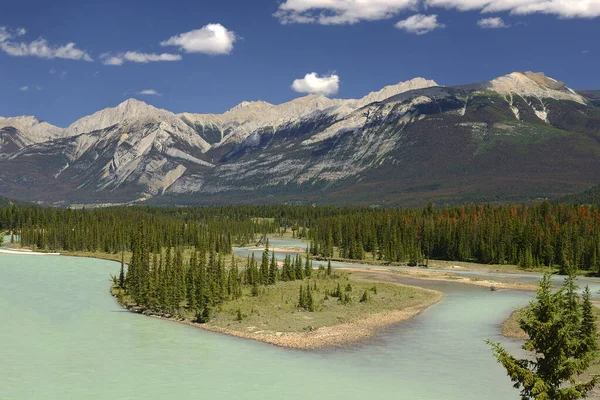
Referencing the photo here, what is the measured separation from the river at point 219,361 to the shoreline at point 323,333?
5.14ft

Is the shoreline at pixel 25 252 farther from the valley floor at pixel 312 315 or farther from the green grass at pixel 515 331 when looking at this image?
the green grass at pixel 515 331

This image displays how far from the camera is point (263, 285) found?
104062 mm

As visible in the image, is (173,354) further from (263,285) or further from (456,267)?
(456,267)

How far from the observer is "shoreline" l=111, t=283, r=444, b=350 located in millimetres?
63622

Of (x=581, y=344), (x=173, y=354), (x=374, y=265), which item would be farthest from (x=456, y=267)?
(x=581, y=344)

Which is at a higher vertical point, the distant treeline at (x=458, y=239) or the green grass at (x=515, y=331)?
the distant treeline at (x=458, y=239)

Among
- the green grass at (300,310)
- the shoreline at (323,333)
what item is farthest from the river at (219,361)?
the green grass at (300,310)

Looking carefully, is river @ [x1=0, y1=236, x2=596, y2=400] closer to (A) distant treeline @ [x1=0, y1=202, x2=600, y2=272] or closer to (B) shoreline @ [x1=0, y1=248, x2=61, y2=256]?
(A) distant treeline @ [x1=0, y1=202, x2=600, y2=272]

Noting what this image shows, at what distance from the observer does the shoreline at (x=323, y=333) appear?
63622mm

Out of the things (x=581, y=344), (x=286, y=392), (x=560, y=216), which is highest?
(x=560, y=216)

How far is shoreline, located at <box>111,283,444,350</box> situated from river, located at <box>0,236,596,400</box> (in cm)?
157

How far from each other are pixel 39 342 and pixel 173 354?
49.8 feet

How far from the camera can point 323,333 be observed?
67.9m

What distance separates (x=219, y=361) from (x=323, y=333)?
15.6 metres
